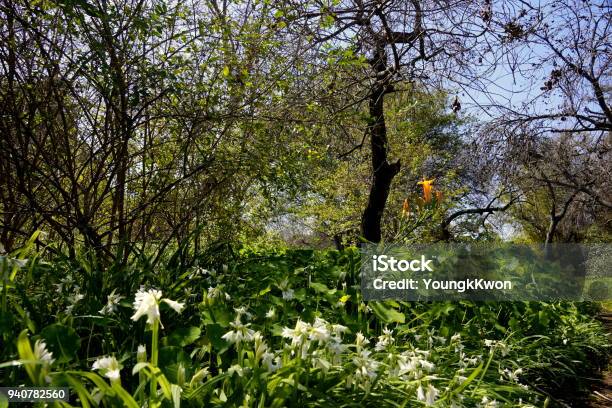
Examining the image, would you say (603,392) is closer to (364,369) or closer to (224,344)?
(364,369)

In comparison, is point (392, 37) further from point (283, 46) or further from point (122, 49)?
point (122, 49)

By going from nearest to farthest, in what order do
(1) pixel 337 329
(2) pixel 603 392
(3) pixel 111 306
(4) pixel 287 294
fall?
(1) pixel 337 329
(3) pixel 111 306
(4) pixel 287 294
(2) pixel 603 392

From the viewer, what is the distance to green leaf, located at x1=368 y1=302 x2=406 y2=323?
207 cm

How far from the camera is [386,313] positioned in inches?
83.7

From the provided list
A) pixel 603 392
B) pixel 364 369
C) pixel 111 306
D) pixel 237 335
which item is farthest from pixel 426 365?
pixel 603 392

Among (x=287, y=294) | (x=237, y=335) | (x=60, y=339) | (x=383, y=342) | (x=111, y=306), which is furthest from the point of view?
(x=287, y=294)

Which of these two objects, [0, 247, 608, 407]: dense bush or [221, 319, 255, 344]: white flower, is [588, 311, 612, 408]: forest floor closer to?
[0, 247, 608, 407]: dense bush

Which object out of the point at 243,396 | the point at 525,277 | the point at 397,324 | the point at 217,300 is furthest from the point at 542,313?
the point at 243,396

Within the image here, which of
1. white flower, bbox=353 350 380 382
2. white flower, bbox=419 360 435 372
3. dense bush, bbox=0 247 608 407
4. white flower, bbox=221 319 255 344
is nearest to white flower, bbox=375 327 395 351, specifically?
dense bush, bbox=0 247 608 407

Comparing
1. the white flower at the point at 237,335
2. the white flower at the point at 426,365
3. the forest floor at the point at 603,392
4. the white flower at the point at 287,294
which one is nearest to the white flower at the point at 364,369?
the white flower at the point at 426,365

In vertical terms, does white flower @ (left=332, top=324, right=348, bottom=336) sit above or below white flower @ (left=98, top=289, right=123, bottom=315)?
below

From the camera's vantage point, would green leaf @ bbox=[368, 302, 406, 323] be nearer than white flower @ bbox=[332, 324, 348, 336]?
No

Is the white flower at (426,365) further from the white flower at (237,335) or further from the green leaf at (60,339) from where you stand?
the green leaf at (60,339)

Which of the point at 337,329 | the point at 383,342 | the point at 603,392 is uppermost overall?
the point at 337,329
